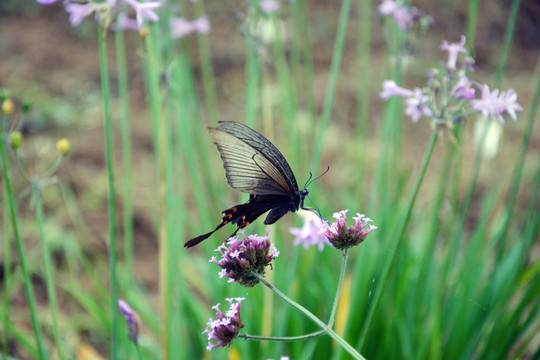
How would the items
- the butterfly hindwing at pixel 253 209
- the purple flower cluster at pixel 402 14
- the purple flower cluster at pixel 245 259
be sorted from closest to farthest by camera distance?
the purple flower cluster at pixel 245 259 → the butterfly hindwing at pixel 253 209 → the purple flower cluster at pixel 402 14

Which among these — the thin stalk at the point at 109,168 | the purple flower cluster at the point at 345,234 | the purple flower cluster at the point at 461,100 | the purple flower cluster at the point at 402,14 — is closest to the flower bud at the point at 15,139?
the thin stalk at the point at 109,168

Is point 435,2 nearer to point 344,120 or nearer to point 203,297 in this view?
point 344,120

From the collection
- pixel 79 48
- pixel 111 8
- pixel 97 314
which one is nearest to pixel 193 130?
pixel 97 314

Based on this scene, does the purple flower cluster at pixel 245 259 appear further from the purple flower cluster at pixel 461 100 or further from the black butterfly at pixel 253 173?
the purple flower cluster at pixel 461 100

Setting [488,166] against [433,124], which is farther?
[488,166]

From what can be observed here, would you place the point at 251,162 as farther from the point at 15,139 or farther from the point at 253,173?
the point at 15,139

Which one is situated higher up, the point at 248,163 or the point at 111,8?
the point at 111,8

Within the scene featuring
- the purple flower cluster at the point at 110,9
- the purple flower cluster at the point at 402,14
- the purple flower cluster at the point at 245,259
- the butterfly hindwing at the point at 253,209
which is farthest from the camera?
the purple flower cluster at the point at 402,14
